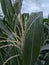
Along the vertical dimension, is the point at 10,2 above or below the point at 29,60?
above

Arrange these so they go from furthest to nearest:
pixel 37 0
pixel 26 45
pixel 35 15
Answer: pixel 37 0
pixel 35 15
pixel 26 45

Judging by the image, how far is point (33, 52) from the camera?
605 millimetres

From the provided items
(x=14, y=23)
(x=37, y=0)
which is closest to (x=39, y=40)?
(x=14, y=23)

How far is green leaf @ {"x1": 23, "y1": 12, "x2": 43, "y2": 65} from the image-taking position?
0.59 meters

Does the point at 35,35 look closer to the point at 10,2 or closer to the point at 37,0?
the point at 10,2

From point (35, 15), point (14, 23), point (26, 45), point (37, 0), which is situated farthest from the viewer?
point (37, 0)

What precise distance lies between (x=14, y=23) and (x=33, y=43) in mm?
263

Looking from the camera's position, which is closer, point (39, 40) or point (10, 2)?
point (39, 40)

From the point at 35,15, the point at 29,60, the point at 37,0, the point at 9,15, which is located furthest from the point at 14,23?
the point at 37,0

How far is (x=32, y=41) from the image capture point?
612 mm

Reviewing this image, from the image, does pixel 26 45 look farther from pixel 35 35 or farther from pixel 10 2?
pixel 10 2

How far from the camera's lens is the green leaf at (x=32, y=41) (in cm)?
59

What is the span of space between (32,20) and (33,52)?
4.3 inches

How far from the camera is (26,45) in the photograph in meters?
0.58
